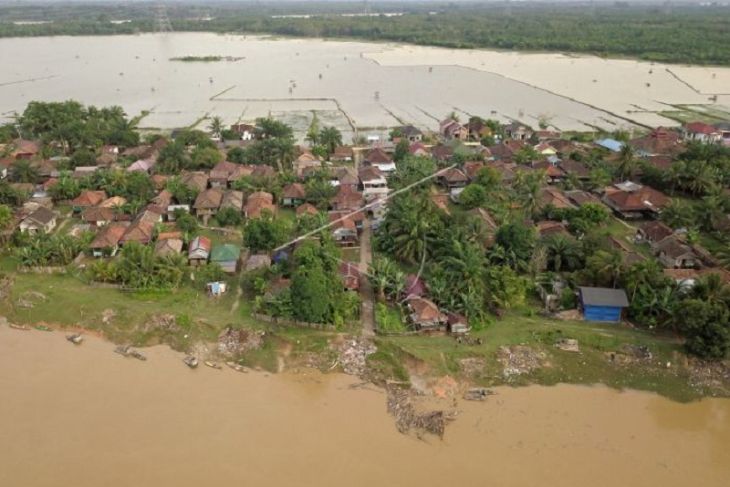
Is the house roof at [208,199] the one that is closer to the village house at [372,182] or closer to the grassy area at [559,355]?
the village house at [372,182]

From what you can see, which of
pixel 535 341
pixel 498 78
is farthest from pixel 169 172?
pixel 498 78

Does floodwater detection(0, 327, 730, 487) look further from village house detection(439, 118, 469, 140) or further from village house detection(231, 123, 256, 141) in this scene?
village house detection(439, 118, 469, 140)

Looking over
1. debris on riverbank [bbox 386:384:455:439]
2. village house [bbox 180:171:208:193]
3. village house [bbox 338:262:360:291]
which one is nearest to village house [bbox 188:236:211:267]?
village house [bbox 338:262:360:291]

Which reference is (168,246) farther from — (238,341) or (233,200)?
(238,341)

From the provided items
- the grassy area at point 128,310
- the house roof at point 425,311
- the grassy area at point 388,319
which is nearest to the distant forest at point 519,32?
the house roof at point 425,311

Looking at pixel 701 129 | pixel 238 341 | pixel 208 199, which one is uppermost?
pixel 701 129

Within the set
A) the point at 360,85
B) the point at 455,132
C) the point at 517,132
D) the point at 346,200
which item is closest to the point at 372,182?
the point at 346,200
